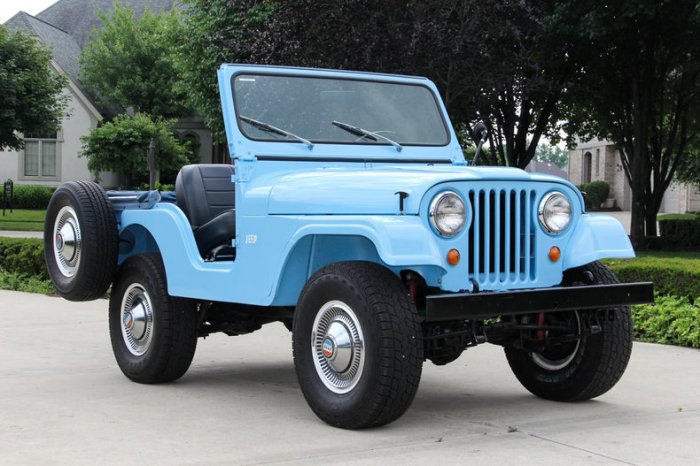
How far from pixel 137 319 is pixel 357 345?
2341 millimetres

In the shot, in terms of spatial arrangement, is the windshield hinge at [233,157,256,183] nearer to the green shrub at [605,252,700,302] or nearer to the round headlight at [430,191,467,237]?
the round headlight at [430,191,467,237]

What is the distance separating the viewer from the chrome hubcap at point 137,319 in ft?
24.0

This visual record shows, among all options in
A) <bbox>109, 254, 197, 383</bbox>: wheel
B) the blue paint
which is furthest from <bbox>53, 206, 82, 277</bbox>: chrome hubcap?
Result: the blue paint

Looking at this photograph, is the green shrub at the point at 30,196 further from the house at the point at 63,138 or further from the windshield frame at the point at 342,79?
the windshield frame at the point at 342,79

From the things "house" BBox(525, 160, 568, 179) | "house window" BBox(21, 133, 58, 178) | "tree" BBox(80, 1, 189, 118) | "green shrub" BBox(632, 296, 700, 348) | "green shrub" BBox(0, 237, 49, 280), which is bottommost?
"green shrub" BBox(632, 296, 700, 348)

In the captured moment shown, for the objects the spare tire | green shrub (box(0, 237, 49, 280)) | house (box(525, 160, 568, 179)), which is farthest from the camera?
green shrub (box(0, 237, 49, 280))

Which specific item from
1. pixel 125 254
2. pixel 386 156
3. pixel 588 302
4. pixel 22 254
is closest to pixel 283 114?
pixel 386 156

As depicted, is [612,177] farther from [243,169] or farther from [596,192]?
[243,169]

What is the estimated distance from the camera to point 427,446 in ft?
17.5

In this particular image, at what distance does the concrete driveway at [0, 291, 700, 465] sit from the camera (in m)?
5.19

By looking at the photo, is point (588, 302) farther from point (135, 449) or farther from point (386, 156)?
point (135, 449)

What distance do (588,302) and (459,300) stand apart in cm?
87

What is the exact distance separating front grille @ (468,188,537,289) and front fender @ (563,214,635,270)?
0.26 m

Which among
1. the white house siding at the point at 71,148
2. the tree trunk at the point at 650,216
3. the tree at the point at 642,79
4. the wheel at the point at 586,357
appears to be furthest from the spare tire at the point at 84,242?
the white house siding at the point at 71,148
